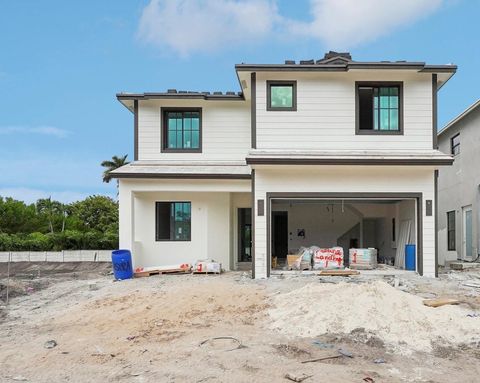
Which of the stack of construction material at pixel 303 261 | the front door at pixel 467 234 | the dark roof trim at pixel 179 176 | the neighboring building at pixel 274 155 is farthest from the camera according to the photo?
the front door at pixel 467 234

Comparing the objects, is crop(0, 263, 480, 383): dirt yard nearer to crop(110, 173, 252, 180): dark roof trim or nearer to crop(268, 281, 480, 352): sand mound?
crop(268, 281, 480, 352): sand mound

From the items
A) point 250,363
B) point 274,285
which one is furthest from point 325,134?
point 250,363

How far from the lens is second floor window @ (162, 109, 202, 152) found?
17.7m

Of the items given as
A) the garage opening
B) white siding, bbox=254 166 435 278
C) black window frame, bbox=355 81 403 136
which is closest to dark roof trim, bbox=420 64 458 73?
black window frame, bbox=355 81 403 136

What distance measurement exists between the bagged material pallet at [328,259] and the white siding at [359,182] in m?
2.15

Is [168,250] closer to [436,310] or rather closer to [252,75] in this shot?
[252,75]

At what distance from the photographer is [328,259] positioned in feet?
50.6

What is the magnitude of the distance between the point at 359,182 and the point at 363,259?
108 inches

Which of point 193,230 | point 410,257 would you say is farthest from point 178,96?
point 410,257

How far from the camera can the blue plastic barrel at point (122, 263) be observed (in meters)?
14.9

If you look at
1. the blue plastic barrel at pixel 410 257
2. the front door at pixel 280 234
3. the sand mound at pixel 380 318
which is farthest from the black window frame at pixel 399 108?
the sand mound at pixel 380 318

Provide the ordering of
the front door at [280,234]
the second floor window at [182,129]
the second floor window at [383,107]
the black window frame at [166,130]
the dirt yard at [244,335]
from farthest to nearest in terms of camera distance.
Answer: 1. the front door at [280,234]
2. the second floor window at [182,129]
3. the black window frame at [166,130]
4. the second floor window at [383,107]
5. the dirt yard at [244,335]

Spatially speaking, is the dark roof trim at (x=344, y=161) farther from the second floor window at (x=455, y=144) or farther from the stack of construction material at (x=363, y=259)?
the second floor window at (x=455, y=144)

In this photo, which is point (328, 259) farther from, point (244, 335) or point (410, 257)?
point (244, 335)
